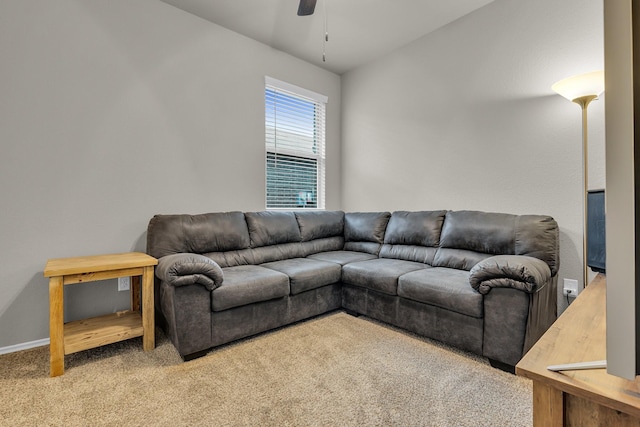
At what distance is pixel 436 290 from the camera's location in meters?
2.12

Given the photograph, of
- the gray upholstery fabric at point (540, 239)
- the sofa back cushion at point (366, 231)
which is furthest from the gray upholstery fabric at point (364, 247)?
the gray upholstery fabric at point (540, 239)

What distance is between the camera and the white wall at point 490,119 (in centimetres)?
234

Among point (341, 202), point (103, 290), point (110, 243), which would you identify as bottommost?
point (103, 290)

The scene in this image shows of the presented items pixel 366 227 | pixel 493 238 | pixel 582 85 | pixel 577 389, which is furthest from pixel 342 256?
pixel 577 389

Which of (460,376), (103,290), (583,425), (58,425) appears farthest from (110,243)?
(583,425)

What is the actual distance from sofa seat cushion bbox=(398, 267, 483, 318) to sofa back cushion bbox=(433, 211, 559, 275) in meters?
0.21

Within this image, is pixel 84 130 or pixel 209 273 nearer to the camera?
pixel 209 273

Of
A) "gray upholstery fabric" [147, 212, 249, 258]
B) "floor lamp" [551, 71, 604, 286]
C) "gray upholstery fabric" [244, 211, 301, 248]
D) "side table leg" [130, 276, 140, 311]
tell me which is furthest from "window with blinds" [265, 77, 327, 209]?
"floor lamp" [551, 71, 604, 286]

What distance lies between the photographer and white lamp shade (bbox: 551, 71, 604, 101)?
1931mm

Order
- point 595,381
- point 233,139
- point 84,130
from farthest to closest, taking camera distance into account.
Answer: point 233,139 < point 84,130 < point 595,381

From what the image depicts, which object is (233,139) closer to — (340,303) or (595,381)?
(340,303)

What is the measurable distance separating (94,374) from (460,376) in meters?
2.18

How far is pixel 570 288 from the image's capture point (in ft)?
7.75

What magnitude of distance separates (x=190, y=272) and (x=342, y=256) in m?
1.64
